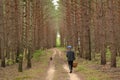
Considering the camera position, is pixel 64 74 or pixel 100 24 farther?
pixel 100 24

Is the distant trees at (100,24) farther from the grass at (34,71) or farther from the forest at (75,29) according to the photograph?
the grass at (34,71)

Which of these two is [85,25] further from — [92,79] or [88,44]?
[92,79]

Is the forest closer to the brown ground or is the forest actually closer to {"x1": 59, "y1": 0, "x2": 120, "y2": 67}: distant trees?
{"x1": 59, "y1": 0, "x2": 120, "y2": 67}: distant trees

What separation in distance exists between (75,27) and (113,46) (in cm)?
1643

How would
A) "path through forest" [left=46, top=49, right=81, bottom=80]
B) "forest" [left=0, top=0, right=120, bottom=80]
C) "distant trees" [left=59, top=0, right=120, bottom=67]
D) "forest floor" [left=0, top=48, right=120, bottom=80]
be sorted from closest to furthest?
"forest floor" [left=0, top=48, right=120, bottom=80] < "path through forest" [left=46, top=49, right=81, bottom=80] < "distant trees" [left=59, top=0, right=120, bottom=67] < "forest" [left=0, top=0, right=120, bottom=80]

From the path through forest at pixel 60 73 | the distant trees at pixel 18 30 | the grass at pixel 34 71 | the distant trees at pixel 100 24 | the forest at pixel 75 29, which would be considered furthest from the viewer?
the distant trees at pixel 18 30

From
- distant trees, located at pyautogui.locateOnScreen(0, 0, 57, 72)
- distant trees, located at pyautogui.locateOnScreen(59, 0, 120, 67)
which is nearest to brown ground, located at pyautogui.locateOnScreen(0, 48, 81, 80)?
distant trees, located at pyautogui.locateOnScreen(0, 0, 57, 72)

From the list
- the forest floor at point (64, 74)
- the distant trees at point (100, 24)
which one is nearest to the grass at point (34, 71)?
the forest floor at point (64, 74)

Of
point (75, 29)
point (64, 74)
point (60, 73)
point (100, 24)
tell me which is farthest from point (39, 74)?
point (75, 29)

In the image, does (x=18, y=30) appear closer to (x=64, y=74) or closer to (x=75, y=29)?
(x=75, y=29)

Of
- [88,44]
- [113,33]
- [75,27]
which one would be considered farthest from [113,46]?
[75,27]

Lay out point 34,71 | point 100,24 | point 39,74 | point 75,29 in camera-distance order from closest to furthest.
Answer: point 39,74 < point 34,71 < point 100,24 < point 75,29

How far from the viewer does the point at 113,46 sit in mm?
18656

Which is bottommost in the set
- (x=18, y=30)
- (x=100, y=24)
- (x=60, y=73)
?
(x=60, y=73)
